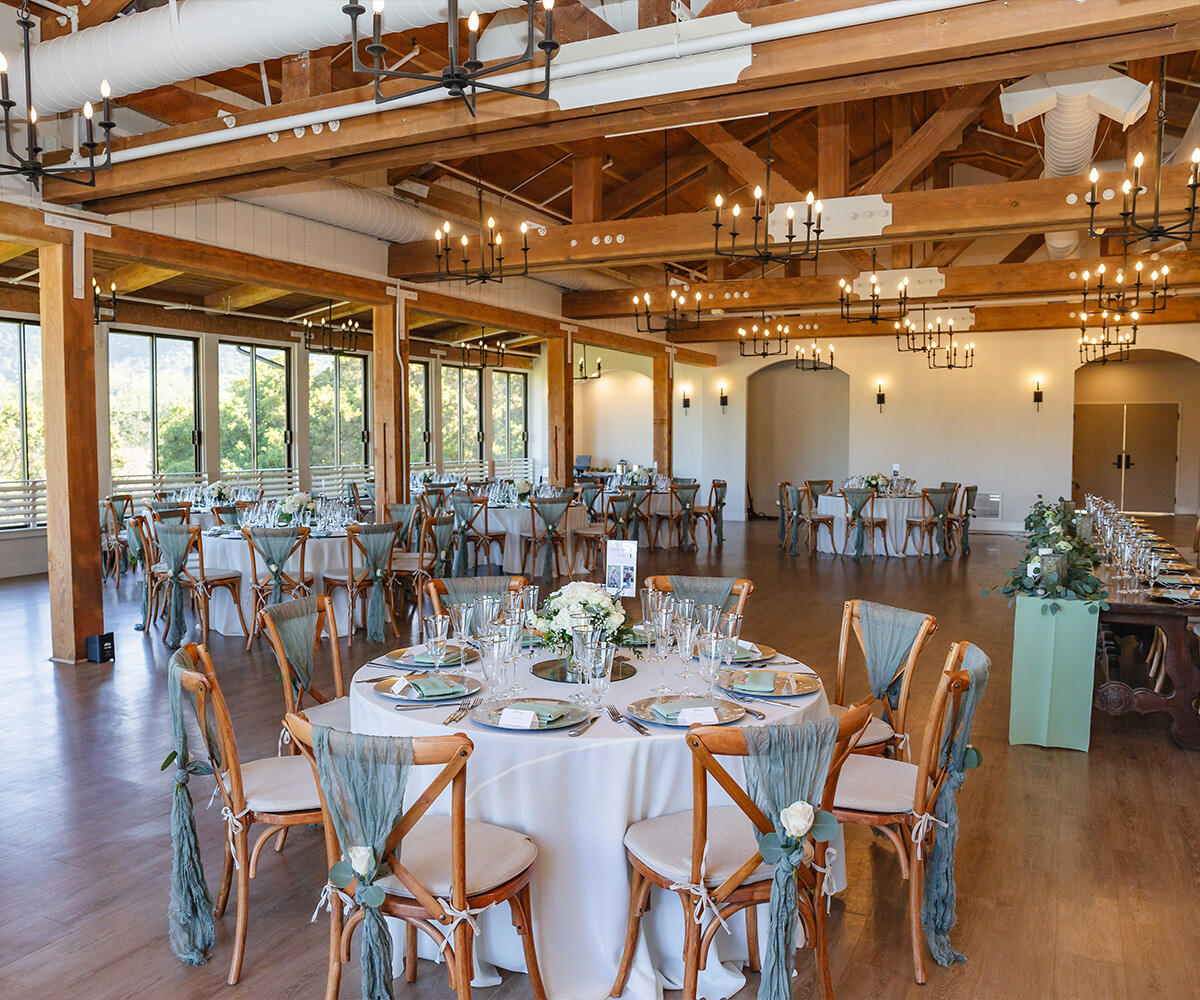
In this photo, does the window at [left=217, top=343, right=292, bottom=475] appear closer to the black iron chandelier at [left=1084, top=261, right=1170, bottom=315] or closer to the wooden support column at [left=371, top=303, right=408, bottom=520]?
the wooden support column at [left=371, top=303, right=408, bottom=520]

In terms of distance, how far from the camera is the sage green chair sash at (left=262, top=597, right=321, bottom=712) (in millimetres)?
3400

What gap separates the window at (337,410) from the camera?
556 inches

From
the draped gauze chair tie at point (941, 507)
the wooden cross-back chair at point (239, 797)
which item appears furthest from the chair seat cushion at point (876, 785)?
the draped gauze chair tie at point (941, 507)

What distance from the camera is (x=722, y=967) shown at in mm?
2635

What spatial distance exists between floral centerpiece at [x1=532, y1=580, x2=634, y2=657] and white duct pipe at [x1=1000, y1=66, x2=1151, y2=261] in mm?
5097

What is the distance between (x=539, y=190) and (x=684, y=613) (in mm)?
8961

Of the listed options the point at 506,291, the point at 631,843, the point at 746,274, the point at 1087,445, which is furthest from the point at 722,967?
the point at 1087,445

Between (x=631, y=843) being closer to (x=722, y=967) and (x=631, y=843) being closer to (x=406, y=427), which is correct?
(x=722, y=967)

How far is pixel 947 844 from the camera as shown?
274 centimetres

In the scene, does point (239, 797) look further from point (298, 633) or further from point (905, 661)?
point (905, 661)

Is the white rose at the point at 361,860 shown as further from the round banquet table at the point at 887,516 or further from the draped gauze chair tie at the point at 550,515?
the round banquet table at the point at 887,516

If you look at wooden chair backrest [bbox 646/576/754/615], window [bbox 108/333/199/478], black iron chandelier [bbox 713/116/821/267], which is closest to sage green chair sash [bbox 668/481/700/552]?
black iron chandelier [bbox 713/116/821/267]

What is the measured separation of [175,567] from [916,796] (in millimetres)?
5842

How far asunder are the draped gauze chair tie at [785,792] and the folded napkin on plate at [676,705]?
44 cm
